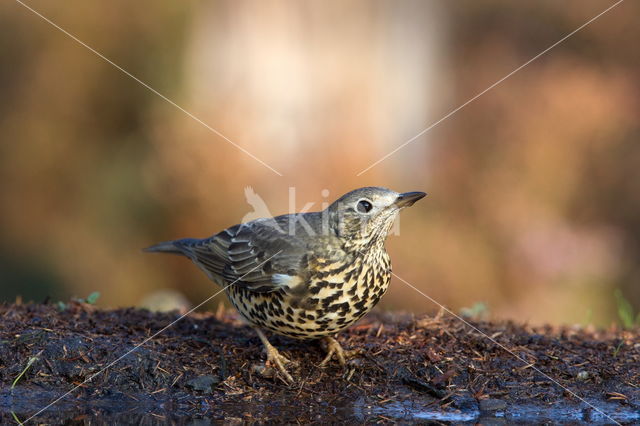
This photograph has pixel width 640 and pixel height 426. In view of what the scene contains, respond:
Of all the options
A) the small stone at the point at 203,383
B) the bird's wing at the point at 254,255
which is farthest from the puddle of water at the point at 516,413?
the bird's wing at the point at 254,255

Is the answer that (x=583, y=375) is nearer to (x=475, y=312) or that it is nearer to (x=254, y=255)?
(x=475, y=312)

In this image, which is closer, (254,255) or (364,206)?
(364,206)

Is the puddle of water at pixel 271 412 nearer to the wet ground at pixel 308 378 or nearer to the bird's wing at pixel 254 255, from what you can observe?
the wet ground at pixel 308 378

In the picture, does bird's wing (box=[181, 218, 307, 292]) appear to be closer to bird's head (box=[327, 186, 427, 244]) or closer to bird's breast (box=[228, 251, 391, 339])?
bird's breast (box=[228, 251, 391, 339])

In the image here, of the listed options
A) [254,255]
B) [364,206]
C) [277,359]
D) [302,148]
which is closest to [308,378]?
[277,359]

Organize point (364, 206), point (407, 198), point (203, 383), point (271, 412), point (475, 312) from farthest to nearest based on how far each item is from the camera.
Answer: point (475, 312) → point (364, 206) → point (407, 198) → point (203, 383) → point (271, 412)

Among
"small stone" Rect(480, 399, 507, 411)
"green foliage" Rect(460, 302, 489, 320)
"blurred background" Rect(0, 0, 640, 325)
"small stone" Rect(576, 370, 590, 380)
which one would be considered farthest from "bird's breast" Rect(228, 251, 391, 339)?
"blurred background" Rect(0, 0, 640, 325)
